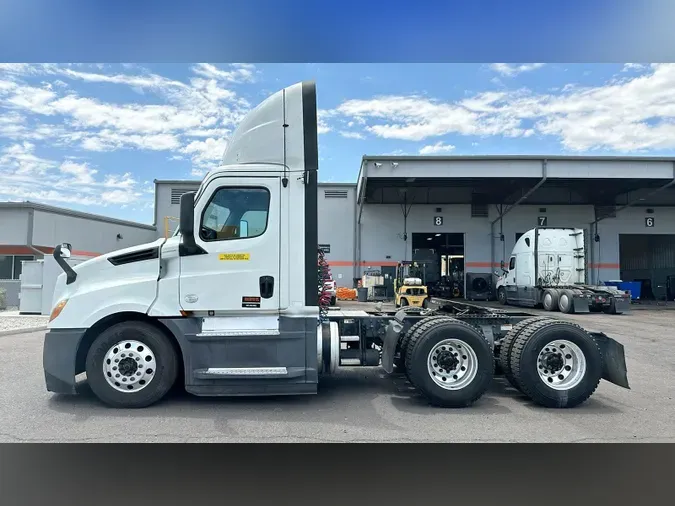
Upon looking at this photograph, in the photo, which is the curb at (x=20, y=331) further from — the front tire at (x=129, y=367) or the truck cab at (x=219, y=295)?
the front tire at (x=129, y=367)

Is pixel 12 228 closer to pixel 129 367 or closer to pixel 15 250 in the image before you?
pixel 15 250

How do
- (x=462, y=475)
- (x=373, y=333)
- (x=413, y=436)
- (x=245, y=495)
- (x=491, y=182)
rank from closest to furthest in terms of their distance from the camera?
(x=245, y=495), (x=462, y=475), (x=413, y=436), (x=373, y=333), (x=491, y=182)

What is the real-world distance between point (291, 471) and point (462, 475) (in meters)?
1.51

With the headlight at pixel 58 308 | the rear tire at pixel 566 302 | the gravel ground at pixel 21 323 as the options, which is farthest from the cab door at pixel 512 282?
the headlight at pixel 58 308

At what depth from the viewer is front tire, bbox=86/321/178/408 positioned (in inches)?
221

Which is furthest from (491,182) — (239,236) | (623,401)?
(239,236)

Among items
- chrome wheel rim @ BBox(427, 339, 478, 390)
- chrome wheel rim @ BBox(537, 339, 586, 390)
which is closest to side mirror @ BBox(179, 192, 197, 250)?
chrome wheel rim @ BBox(427, 339, 478, 390)

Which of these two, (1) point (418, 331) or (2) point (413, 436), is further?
(1) point (418, 331)

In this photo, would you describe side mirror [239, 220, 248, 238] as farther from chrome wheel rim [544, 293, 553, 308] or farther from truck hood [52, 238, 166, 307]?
chrome wheel rim [544, 293, 553, 308]

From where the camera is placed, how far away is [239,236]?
227 inches

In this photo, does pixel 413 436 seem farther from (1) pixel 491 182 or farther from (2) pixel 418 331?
(1) pixel 491 182

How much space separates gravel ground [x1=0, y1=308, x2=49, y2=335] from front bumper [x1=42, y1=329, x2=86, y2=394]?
844 cm

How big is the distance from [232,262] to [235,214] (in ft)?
2.01

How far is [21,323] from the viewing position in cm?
1452
